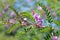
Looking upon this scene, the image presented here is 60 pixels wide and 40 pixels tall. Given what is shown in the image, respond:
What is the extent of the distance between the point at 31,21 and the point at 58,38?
7.3 inches

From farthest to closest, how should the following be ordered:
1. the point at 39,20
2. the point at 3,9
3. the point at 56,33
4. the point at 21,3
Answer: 1. the point at 21,3
2. the point at 3,9
3. the point at 39,20
4. the point at 56,33

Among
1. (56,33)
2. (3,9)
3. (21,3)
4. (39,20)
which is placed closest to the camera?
(56,33)

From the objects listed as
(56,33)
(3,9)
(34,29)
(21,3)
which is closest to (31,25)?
(34,29)

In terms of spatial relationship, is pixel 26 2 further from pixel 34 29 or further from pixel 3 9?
pixel 34 29

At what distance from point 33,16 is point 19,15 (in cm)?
8

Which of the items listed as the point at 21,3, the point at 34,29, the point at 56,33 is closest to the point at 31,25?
the point at 34,29

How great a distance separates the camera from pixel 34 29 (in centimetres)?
124

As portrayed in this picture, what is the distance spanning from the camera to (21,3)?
2.50 meters

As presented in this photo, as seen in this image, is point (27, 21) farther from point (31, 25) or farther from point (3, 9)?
point (3, 9)

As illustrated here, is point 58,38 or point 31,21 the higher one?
point 31,21

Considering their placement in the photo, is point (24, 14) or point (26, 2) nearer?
point (24, 14)

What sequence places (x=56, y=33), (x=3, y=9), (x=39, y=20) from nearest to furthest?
(x=56, y=33) < (x=39, y=20) < (x=3, y=9)

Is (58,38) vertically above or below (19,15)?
below

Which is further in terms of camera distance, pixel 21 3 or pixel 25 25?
pixel 21 3
